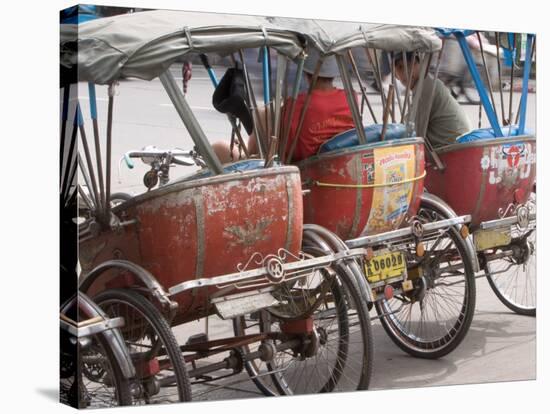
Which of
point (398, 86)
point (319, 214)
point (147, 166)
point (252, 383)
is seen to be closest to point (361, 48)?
point (398, 86)

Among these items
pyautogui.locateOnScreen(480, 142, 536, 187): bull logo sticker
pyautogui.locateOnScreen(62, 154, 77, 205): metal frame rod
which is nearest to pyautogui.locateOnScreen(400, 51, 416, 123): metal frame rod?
pyautogui.locateOnScreen(480, 142, 536, 187): bull logo sticker

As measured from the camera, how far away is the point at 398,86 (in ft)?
21.9

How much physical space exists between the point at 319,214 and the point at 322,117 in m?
0.50

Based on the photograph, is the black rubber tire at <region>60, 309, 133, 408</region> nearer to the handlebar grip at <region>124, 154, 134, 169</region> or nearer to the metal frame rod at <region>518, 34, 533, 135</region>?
the handlebar grip at <region>124, 154, 134, 169</region>

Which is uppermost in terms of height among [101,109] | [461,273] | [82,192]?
[101,109]

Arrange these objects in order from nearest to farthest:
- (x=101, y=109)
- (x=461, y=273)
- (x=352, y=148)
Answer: (x=101, y=109) < (x=352, y=148) < (x=461, y=273)

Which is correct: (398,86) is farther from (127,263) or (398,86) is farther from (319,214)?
(127,263)

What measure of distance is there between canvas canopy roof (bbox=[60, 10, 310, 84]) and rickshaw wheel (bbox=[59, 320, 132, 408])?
1.17 m

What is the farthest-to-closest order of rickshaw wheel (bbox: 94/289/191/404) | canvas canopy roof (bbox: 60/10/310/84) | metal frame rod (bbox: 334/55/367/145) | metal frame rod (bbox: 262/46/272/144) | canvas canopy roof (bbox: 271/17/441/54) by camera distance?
metal frame rod (bbox: 334/55/367/145) < canvas canopy roof (bbox: 271/17/441/54) < metal frame rod (bbox: 262/46/272/144) < rickshaw wheel (bbox: 94/289/191/404) < canvas canopy roof (bbox: 60/10/310/84)

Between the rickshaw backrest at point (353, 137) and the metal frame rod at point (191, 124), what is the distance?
938mm

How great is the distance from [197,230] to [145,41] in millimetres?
863

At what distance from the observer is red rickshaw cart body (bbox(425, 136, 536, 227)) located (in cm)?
721

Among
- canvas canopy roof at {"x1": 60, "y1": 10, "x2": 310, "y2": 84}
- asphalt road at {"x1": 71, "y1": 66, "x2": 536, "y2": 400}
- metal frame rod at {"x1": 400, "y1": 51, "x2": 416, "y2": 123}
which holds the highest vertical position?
canvas canopy roof at {"x1": 60, "y1": 10, "x2": 310, "y2": 84}

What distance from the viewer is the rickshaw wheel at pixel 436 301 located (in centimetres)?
709
